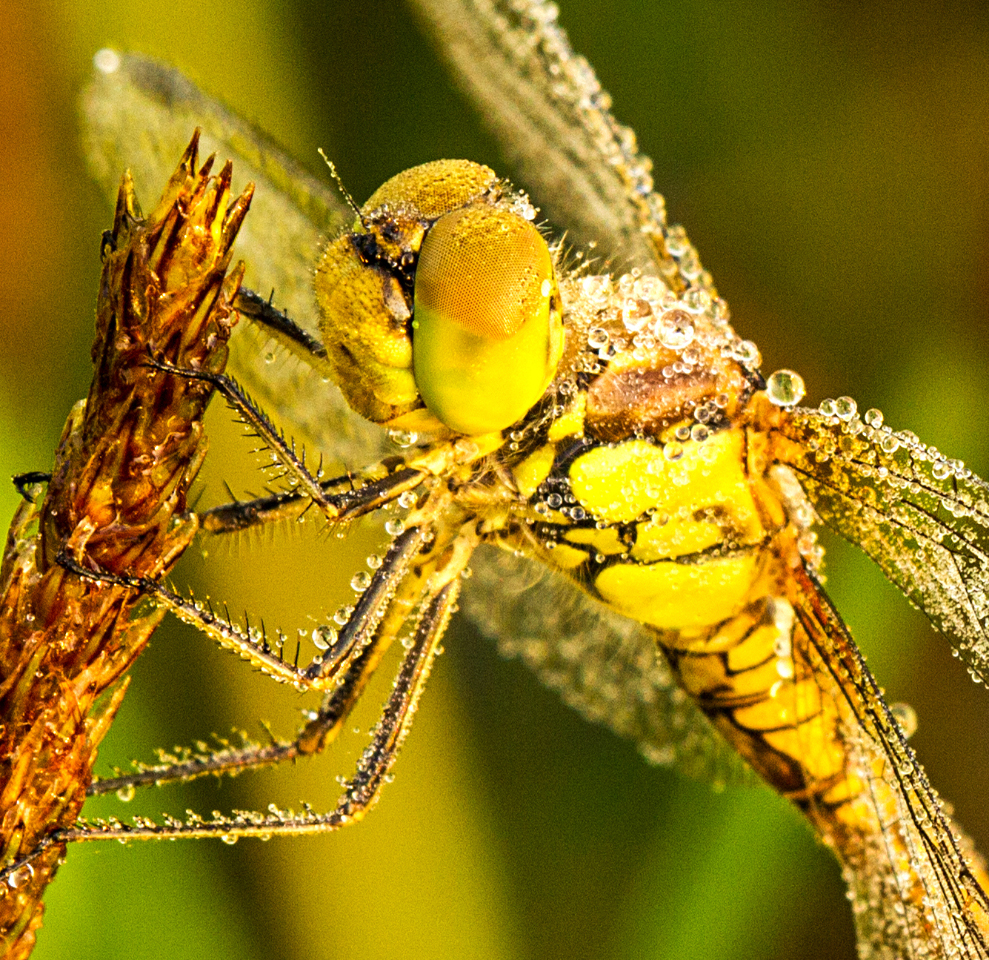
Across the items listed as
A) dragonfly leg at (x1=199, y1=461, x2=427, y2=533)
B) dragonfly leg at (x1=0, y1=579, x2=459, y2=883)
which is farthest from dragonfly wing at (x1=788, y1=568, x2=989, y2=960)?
dragonfly leg at (x1=199, y1=461, x2=427, y2=533)

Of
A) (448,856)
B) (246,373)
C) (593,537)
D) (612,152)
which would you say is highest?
(612,152)

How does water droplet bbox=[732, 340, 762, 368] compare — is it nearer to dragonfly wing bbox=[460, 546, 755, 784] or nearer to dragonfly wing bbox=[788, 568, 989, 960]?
dragonfly wing bbox=[788, 568, 989, 960]

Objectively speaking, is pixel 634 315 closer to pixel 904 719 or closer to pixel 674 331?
pixel 674 331

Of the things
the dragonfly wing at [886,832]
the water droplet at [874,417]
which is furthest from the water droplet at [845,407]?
the dragonfly wing at [886,832]

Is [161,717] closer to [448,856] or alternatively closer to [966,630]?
[448,856]

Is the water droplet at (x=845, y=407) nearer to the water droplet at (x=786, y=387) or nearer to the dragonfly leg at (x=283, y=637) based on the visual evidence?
the water droplet at (x=786, y=387)

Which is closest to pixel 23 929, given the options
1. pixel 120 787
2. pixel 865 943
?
pixel 120 787
